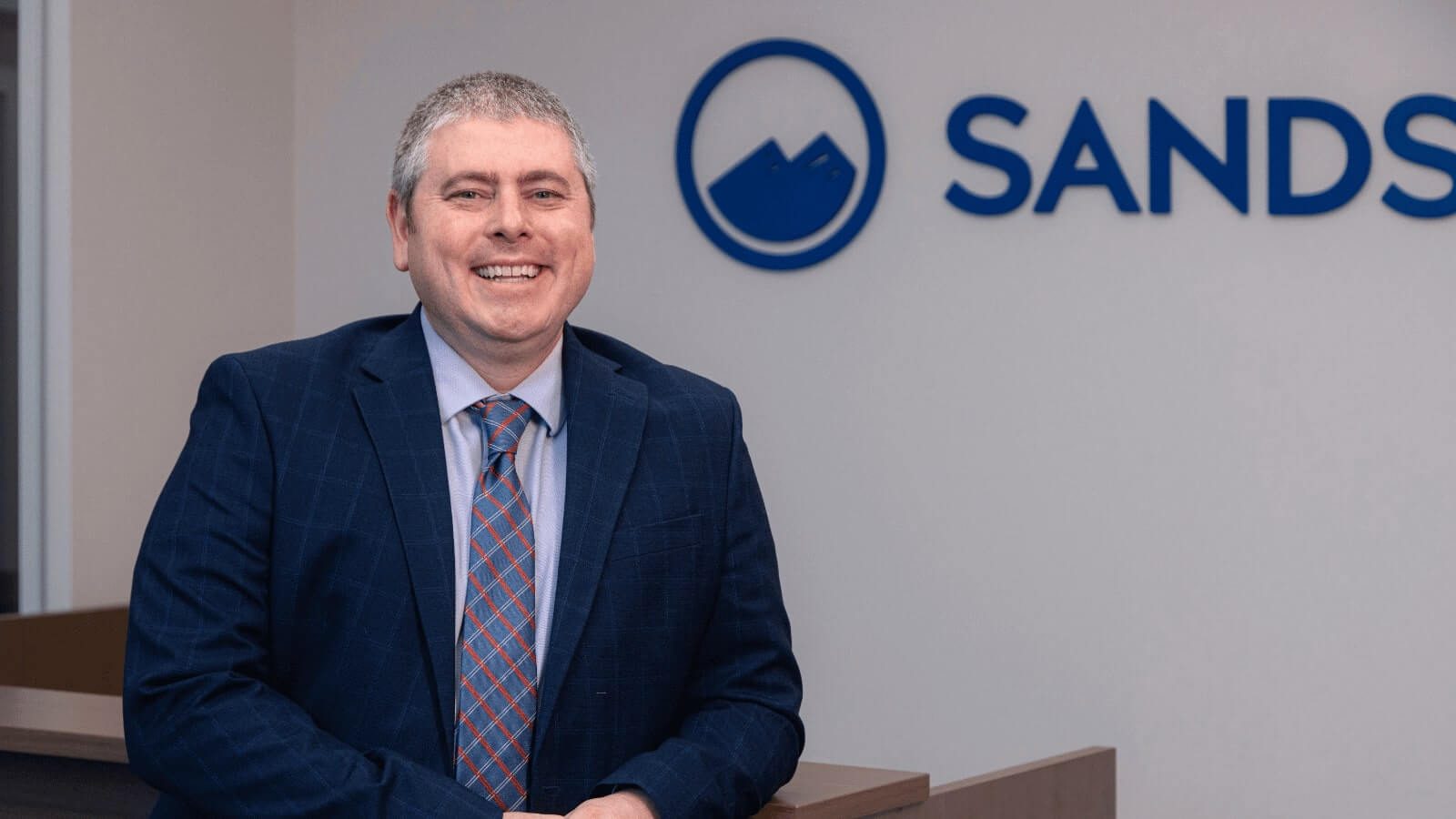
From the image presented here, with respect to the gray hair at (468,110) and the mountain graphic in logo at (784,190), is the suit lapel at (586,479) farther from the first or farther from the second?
the mountain graphic in logo at (784,190)

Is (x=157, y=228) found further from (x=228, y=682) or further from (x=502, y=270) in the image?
(x=228, y=682)

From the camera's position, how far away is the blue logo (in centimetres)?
463

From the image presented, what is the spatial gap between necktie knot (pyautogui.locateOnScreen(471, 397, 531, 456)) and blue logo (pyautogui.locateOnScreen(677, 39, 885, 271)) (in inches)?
Answer: 113

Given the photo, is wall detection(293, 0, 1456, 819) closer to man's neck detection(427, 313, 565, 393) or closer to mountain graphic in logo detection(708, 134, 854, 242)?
mountain graphic in logo detection(708, 134, 854, 242)

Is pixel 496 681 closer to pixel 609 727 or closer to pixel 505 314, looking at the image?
pixel 609 727

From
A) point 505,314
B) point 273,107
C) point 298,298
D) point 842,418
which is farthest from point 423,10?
point 505,314

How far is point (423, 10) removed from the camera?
526 cm

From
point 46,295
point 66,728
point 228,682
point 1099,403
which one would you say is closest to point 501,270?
point 228,682

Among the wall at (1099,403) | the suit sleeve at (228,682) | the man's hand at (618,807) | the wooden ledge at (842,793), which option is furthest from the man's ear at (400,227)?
the wall at (1099,403)

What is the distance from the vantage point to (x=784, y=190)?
15.5ft

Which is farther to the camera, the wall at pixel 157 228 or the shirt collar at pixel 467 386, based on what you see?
the wall at pixel 157 228

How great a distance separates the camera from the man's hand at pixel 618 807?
1703mm

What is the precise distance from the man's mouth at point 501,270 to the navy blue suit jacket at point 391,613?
0.40 feet

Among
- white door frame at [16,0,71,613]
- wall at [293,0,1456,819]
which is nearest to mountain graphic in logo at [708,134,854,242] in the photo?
wall at [293,0,1456,819]
